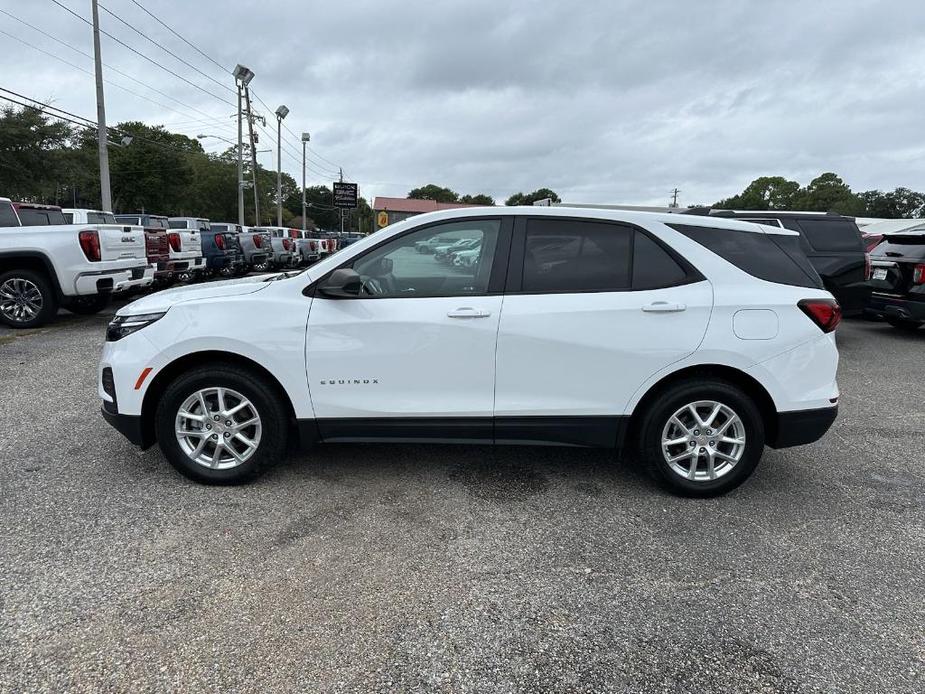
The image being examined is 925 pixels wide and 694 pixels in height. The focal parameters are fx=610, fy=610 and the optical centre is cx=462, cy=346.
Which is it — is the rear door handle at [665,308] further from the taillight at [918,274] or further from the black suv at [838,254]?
the taillight at [918,274]

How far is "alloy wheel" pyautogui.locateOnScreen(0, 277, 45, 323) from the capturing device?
28.6 feet

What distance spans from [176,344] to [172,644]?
174 cm

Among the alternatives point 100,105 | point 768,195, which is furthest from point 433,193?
point 100,105

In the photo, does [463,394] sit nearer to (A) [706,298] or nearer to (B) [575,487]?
(B) [575,487]

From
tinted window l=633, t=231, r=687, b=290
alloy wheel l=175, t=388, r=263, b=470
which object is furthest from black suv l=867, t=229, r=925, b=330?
alloy wheel l=175, t=388, r=263, b=470

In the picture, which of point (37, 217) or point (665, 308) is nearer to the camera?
point (665, 308)

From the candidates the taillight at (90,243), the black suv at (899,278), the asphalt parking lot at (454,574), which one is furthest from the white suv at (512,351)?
the black suv at (899,278)

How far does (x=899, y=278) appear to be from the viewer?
890 cm

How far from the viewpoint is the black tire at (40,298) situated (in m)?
8.66

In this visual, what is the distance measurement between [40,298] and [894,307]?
1245 centimetres

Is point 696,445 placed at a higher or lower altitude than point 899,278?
lower

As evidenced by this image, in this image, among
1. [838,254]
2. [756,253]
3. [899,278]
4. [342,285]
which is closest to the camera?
[342,285]

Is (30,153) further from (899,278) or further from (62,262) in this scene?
(899,278)

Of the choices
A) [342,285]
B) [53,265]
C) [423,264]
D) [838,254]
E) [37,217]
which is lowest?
[53,265]
